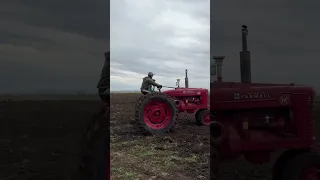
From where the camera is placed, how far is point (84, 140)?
5.43 ft

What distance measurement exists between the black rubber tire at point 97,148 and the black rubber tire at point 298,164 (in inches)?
43.6

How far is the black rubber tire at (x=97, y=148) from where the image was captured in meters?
1.67

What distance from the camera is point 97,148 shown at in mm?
1750

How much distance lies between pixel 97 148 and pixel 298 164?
1.24 m

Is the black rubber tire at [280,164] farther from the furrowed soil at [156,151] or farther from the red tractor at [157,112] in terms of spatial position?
the red tractor at [157,112]

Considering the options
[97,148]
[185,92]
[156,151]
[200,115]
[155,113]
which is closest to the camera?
[97,148]

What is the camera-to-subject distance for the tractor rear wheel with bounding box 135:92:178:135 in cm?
475

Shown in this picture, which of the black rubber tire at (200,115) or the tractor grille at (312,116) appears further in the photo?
the black rubber tire at (200,115)

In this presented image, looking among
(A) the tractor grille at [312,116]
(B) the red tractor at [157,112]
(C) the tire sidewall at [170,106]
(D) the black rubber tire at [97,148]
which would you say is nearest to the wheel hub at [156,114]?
(B) the red tractor at [157,112]

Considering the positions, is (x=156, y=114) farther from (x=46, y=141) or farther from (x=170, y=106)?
(x=46, y=141)

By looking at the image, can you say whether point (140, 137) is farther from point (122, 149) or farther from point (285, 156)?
point (285, 156)

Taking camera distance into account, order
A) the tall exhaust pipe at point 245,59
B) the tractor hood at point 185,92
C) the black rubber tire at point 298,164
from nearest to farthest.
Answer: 1. the tall exhaust pipe at point 245,59
2. the black rubber tire at point 298,164
3. the tractor hood at point 185,92

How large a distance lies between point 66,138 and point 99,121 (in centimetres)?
22

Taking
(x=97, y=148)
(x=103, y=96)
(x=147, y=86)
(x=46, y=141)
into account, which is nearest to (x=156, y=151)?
(x=147, y=86)
